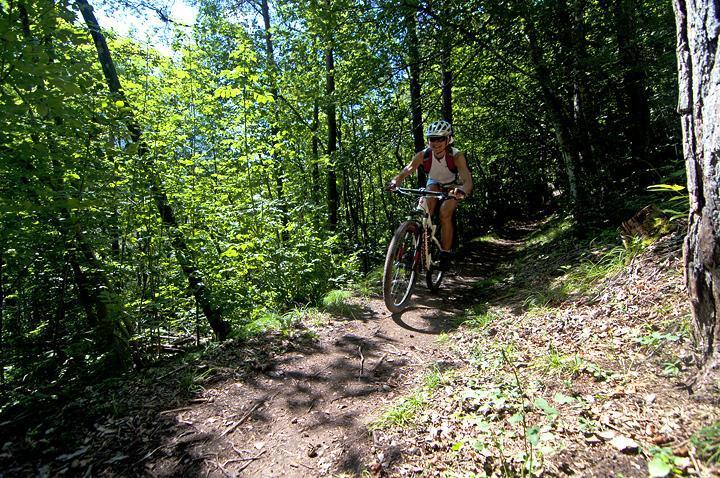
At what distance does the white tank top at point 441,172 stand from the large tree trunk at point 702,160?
3179mm

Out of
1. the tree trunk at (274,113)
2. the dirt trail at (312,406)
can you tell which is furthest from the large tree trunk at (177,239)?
the dirt trail at (312,406)

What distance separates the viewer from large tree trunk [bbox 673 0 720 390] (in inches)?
64.2

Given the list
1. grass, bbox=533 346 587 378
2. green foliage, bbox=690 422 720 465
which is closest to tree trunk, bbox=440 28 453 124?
grass, bbox=533 346 587 378

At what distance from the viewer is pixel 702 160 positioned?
1.73 m

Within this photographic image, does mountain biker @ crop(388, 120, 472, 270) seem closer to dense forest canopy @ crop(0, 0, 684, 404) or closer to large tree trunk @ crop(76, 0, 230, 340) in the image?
dense forest canopy @ crop(0, 0, 684, 404)

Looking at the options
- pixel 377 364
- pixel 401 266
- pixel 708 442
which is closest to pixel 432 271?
pixel 401 266

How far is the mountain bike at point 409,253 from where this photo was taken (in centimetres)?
443

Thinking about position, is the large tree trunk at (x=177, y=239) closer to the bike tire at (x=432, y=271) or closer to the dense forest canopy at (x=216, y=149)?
the dense forest canopy at (x=216, y=149)

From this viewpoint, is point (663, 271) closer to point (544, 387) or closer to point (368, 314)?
point (544, 387)

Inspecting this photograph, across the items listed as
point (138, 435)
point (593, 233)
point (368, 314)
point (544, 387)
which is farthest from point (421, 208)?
point (138, 435)

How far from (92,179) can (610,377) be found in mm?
4843

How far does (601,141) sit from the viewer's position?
22.6ft

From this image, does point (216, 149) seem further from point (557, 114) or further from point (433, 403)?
point (433, 403)

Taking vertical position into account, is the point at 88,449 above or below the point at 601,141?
below
